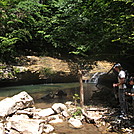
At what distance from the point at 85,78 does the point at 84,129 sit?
15179mm

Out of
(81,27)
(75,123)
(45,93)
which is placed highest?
(81,27)

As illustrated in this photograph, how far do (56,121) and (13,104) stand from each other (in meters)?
2.18

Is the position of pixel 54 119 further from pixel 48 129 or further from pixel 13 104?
pixel 13 104

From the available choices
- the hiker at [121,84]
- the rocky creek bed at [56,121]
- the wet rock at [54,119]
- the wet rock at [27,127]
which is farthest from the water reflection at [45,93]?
the wet rock at [27,127]

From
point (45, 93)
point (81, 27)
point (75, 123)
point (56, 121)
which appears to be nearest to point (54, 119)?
point (56, 121)

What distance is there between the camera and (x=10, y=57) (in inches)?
571

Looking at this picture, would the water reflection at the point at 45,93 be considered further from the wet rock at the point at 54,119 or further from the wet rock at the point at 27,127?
the wet rock at the point at 27,127

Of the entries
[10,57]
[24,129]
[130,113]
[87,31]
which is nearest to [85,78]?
[10,57]

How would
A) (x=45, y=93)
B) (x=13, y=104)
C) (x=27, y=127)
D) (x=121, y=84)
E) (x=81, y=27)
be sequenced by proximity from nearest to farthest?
(x=27, y=127), (x=121, y=84), (x=13, y=104), (x=81, y=27), (x=45, y=93)

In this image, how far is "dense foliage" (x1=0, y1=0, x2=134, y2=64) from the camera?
6867 millimetres

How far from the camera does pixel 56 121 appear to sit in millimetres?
6395

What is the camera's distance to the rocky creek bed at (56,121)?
5.19m

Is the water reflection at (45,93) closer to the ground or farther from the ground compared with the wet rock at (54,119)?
closer to the ground

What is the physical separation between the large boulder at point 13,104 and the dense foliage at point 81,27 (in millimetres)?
3444
